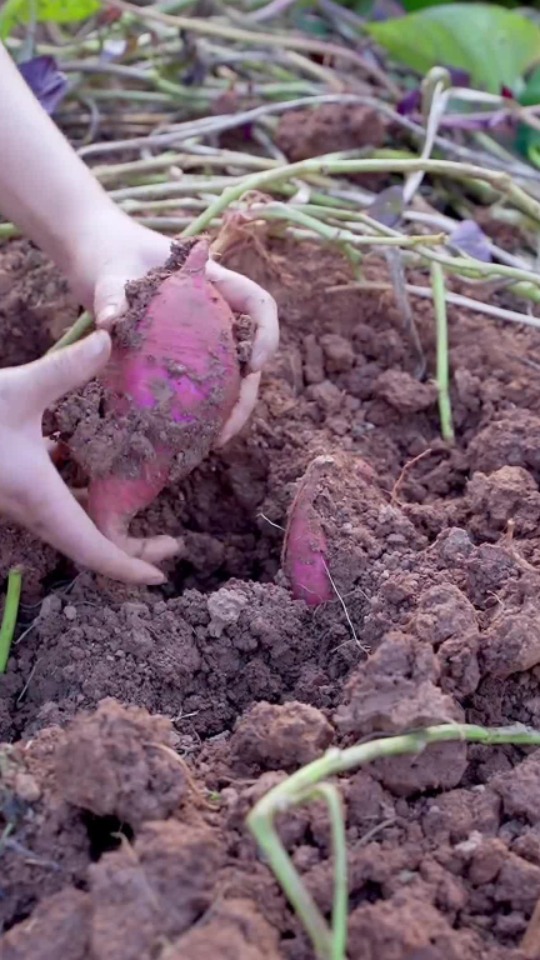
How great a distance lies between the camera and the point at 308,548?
3.68 feet

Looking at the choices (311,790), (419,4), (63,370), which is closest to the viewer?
(311,790)

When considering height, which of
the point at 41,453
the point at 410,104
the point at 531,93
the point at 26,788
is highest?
the point at 41,453

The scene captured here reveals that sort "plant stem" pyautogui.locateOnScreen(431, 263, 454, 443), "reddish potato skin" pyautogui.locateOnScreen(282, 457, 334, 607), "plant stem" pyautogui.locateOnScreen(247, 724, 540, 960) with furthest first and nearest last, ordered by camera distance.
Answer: "plant stem" pyautogui.locateOnScreen(431, 263, 454, 443), "reddish potato skin" pyautogui.locateOnScreen(282, 457, 334, 607), "plant stem" pyautogui.locateOnScreen(247, 724, 540, 960)

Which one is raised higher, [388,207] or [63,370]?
[63,370]

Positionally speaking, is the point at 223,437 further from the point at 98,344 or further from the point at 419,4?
the point at 419,4

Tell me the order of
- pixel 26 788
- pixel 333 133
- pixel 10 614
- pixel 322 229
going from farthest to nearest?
pixel 333 133 → pixel 322 229 → pixel 10 614 → pixel 26 788

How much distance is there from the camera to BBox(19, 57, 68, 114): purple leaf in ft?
5.28

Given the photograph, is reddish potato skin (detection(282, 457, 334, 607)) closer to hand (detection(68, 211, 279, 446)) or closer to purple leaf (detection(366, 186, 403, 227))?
hand (detection(68, 211, 279, 446))

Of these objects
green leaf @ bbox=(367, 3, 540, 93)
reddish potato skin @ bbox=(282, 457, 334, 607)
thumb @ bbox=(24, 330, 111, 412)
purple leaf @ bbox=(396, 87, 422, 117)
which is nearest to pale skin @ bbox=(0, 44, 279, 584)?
thumb @ bbox=(24, 330, 111, 412)

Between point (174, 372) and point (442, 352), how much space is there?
1.45 ft

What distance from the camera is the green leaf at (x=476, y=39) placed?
1780 millimetres

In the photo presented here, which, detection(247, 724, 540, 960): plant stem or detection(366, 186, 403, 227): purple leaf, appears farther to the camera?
detection(366, 186, 403, 227): purple leaf

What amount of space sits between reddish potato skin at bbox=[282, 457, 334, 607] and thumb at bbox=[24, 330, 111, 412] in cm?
26

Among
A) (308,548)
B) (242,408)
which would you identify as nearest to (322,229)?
(242,408)
